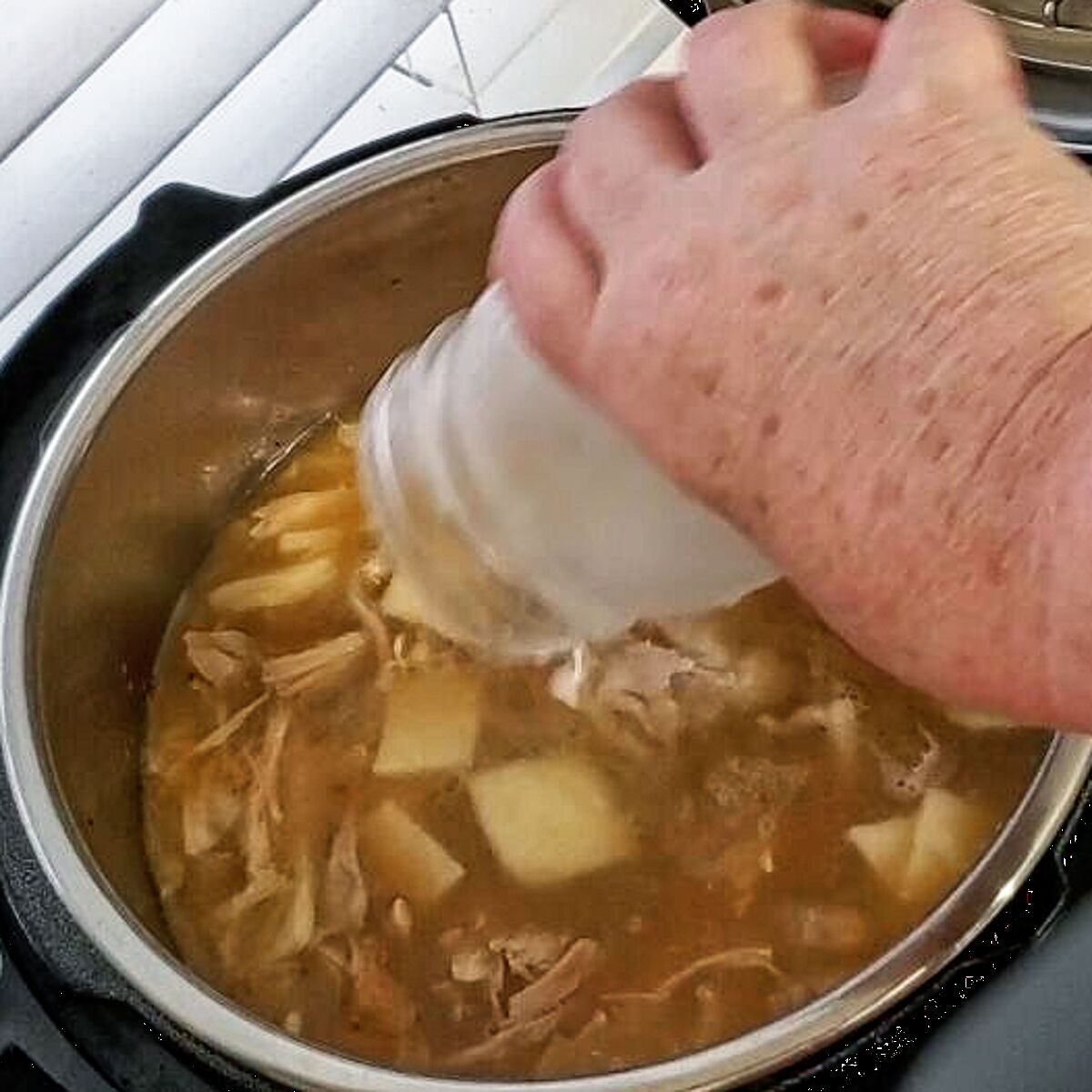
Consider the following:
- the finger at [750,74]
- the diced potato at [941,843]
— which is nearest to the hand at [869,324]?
the finger at [750,74]

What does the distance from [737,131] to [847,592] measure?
117 millimetres

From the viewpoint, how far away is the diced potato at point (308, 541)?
923mm

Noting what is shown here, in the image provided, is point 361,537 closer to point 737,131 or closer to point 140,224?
point 140,224

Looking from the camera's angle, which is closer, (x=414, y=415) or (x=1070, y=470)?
(x=1070, y=470)

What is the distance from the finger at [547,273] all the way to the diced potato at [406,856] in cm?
34

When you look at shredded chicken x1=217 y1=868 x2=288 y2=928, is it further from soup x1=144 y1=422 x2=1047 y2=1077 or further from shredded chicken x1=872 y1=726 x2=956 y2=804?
shredded chicken x1=872 y1=726 x2=956 y2=804

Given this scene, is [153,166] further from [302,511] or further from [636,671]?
[636,671]

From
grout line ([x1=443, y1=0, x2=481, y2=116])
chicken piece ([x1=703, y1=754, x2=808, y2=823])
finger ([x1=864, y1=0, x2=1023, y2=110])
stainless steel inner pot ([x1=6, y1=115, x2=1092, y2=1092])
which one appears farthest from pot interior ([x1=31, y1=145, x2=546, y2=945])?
finger ([x1=864, y1=0, x2=1023, y2=110])

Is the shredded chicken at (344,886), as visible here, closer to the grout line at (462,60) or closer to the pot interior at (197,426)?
the pot interior at (197,426)

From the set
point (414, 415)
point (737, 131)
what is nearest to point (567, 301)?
point (737, 131)

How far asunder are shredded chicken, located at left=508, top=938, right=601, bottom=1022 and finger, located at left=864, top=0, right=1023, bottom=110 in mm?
397

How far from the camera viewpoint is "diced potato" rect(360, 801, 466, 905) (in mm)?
811

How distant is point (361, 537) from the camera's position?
3.01 feet

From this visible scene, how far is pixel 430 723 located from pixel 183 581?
0.15m
